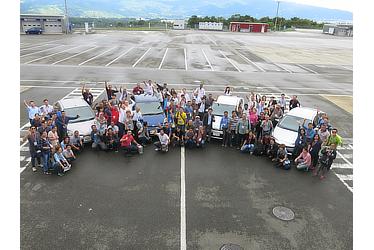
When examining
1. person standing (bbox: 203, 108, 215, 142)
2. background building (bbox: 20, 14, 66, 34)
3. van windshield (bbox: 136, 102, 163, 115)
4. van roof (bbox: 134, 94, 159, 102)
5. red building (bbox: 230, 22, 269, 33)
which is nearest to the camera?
person standing (bbox: 203, 108, 215, 142)

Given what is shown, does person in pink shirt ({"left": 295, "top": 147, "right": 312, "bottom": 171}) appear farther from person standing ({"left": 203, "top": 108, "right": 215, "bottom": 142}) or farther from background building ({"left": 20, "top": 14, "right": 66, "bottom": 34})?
background building ({"left": 20, "top": 14, "right": 66, "bottom": 34})

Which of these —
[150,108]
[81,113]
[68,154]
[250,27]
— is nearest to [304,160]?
[150,108]

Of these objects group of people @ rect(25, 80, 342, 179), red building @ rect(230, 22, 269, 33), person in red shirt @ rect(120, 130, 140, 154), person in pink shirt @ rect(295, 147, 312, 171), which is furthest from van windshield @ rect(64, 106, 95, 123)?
red building @ rect(230, 22, 269, 33)

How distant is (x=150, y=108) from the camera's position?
1487 centimetres

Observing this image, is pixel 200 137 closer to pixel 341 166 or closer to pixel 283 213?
pixel 283 213

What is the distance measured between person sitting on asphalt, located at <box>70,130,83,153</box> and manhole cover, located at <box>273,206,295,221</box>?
26.4 ft

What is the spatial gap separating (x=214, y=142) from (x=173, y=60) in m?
24.1

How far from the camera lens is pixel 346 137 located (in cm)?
1532

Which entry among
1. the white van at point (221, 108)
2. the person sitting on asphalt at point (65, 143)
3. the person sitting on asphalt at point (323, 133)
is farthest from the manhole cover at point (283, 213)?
the person sitting on asphalt at point (65, 143)

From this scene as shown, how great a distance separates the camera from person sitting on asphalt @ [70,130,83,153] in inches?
487

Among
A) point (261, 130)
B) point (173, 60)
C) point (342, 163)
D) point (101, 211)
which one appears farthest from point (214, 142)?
point (173, 60)

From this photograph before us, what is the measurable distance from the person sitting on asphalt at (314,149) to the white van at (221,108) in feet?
12.9

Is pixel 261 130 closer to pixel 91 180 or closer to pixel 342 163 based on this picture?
pixel 342 163

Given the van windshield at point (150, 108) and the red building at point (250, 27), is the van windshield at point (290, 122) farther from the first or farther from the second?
the red building at point (250, 27)
